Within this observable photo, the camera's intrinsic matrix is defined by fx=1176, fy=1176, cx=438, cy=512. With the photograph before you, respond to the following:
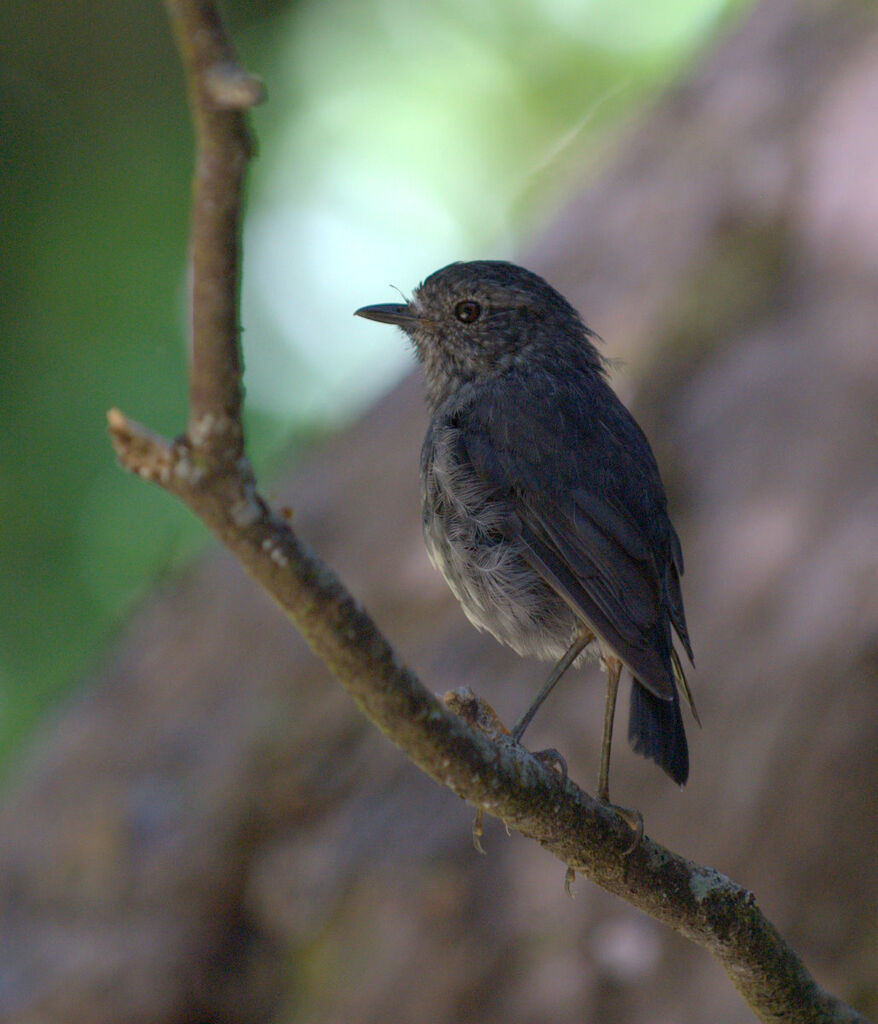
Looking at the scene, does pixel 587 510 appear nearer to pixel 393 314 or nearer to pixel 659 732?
pixel 659 732

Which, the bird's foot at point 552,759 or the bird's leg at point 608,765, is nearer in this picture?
the bird's leg at point 608,765

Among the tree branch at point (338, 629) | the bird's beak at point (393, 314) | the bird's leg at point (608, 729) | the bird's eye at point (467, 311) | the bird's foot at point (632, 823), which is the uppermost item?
the bird's eye at point (467, 311)

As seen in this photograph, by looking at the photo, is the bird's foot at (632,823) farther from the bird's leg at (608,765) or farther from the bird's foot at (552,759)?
the bird's foot at (552,759)

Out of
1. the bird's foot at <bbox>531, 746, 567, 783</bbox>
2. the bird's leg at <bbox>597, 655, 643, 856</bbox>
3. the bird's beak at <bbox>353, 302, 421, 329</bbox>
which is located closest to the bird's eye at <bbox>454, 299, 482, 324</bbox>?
the bird's beak at <bbox>353, 302, 421, 329</bbox>

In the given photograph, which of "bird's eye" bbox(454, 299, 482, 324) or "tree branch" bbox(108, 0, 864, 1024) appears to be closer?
"tree branch" bbox(108, 0, 864, 1024)

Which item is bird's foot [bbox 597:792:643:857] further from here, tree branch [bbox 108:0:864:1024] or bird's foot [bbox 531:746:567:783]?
bird's foot [bbox 531:746:567:783]

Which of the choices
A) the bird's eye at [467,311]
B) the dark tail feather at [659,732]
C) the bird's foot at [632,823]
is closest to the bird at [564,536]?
the dark tail feather at [659,732]
